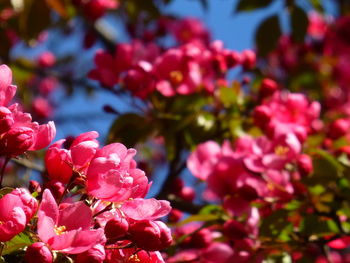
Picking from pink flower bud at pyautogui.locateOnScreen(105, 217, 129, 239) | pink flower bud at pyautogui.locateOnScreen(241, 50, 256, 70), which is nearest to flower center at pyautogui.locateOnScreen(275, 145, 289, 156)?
pink flower bud at pyautogui.locateOnScreen(241, 50, 256, 70)

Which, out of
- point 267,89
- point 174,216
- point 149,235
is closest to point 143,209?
point 149,235

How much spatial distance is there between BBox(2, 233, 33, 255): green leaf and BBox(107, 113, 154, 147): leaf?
115cm

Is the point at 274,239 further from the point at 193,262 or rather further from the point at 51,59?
the point at 51,59

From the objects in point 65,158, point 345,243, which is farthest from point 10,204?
point 345,243

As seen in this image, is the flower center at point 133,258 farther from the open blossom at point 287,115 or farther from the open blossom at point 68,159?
the open blossom at point 287,115

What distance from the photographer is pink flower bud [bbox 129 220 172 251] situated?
3.64 ft

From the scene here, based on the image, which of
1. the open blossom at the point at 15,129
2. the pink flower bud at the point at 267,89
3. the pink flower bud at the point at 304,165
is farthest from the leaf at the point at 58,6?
Answer: the open blossom at the point at 15,129

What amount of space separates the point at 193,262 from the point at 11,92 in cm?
78

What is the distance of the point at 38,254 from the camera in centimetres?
98

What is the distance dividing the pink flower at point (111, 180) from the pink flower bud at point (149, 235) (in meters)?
0.06

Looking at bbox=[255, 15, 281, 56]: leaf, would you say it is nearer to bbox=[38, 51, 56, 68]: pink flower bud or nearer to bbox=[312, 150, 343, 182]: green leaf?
bbox=[312, 150, 343, 182]: green leaf

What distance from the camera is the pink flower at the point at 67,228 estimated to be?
102cm

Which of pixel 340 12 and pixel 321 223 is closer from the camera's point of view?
pixel 321 223

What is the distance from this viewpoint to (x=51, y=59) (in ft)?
15.9
